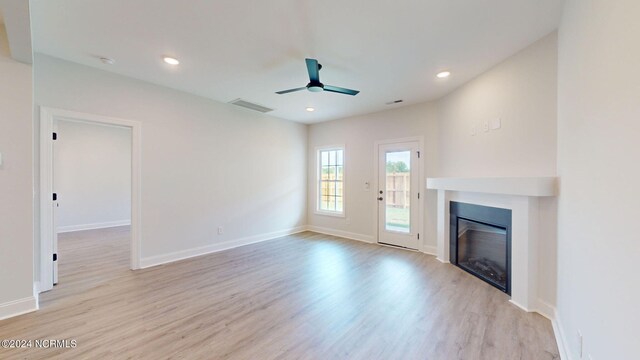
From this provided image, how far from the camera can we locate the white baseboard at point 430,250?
4.33 metres

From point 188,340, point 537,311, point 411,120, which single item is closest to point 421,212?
point 411,120

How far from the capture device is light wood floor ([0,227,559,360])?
6.30 ft

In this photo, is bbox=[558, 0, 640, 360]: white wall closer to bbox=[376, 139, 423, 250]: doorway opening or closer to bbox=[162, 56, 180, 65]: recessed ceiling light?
bbox=[376, 139, 423, 250]: doorway opening

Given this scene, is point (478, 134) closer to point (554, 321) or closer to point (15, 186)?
point (554, 321)

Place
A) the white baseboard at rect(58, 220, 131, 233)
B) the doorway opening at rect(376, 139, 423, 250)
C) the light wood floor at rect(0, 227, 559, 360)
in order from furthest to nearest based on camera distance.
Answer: the white baseboard at rect(58, 220, 131, 233) → the doorway opening at rect(376, 139, 423, 250) → the light wood floor at rect(0, 227, 559, 360)

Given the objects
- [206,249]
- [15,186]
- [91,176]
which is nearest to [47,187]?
[15,186]

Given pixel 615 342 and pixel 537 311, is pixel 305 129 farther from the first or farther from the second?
pixel 615 342

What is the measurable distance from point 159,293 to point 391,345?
2542 millimetres

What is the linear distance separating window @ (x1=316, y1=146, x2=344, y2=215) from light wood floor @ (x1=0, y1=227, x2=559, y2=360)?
2173 mm

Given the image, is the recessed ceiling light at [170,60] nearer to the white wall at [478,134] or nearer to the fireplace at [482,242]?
the white wall at [478,134]

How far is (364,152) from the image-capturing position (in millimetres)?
5355

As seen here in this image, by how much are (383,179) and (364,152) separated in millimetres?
725

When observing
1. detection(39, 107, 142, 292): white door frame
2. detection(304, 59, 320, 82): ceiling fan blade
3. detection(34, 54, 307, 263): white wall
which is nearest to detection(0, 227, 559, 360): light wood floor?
Answer: detection(39, 107, 142, 292): white door frame

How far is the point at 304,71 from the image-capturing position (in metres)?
3.25
